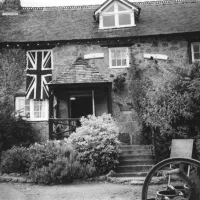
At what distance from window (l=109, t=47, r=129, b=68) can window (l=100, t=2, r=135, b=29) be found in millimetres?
1597

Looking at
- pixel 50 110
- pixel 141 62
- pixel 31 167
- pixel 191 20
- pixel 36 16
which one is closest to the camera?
pixel 31 167

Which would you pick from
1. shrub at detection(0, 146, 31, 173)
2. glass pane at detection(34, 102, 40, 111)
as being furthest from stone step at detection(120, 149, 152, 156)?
glass pane at detection(34, 102, 40, 111)

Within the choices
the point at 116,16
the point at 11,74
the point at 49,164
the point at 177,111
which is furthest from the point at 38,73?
the point at 177,111

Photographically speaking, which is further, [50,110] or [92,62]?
[92,62]

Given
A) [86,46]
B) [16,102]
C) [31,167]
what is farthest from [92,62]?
[31,167]

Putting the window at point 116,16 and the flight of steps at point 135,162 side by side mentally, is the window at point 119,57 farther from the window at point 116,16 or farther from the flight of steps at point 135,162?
the flight of steps at point 135,162

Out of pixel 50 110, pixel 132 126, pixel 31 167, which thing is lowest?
pixel 31 167

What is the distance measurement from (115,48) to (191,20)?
4.93 metres

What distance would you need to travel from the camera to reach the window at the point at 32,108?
601 inches

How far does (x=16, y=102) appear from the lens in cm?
1531

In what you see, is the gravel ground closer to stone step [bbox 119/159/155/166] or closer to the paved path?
the paved path

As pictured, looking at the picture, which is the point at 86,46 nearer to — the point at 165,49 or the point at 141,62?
the point at 141,62

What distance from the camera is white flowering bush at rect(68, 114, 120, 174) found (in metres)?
9.51

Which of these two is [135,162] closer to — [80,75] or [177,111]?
[177,111]
